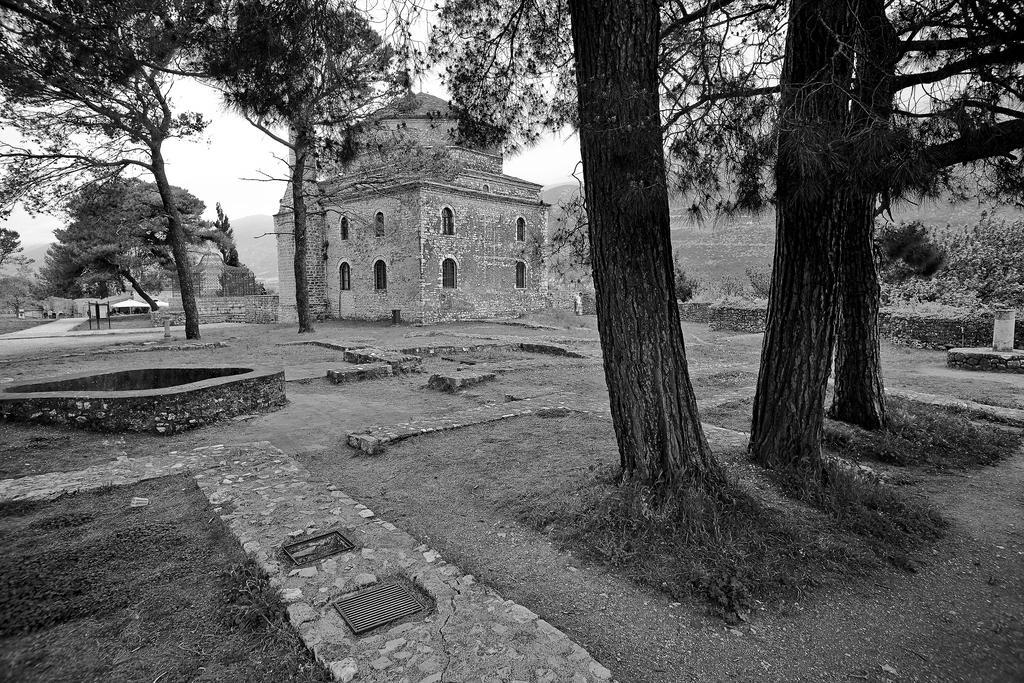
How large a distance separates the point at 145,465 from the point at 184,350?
38.1 ft

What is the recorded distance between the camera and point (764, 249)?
155ft

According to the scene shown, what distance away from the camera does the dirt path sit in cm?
247

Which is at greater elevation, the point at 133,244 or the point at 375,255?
the point at 133,244

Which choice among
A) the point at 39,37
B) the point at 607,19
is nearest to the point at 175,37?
the point at 39,37

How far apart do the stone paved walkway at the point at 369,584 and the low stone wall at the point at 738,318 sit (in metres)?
19.0

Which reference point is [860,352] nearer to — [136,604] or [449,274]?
[136,604]

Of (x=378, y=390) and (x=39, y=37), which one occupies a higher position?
(x=39, y=37)

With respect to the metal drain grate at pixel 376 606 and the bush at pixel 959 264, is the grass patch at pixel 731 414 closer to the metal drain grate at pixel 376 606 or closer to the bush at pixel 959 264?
the metal drain grate at pixel 376 606

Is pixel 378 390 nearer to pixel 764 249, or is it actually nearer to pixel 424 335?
pixel 424 335

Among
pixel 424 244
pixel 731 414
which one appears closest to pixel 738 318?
pixel 424 244

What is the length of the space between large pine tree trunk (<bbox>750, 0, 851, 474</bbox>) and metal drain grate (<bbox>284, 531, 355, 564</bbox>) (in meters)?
3.39

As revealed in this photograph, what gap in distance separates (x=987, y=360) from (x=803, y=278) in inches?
373

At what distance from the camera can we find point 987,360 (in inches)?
414

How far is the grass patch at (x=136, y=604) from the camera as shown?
92.4 inches
